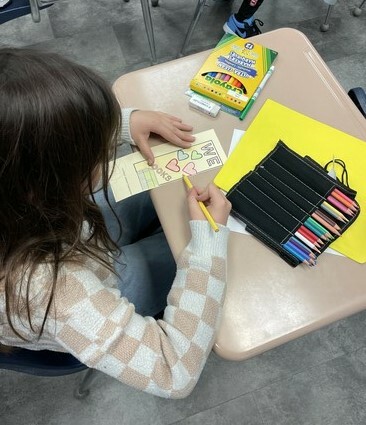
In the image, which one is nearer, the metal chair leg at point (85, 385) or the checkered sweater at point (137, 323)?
the checkered sweater at point (137, 323)

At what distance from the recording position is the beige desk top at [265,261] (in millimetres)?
638

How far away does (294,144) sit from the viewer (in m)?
0.79

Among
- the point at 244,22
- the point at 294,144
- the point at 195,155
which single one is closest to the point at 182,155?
the point at 195,155

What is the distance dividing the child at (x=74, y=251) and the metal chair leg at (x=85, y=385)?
553 mm

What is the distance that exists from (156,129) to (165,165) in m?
0.08

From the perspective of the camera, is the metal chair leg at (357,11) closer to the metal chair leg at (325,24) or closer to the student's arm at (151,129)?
the metal chair leg at (325,24)

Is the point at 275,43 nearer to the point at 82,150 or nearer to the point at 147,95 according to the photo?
the point at 147,95

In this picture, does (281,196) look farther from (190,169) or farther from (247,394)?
(247,394)

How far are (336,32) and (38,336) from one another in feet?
6.66

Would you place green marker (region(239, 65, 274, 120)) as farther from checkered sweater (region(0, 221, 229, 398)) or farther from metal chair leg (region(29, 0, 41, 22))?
metal chair leg (region(29, 0, 41, 22))

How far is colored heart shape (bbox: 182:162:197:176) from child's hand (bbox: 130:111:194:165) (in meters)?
0.04

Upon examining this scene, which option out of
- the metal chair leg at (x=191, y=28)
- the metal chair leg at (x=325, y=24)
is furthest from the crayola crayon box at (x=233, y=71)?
the metal chair leg at (x=325, y=24)

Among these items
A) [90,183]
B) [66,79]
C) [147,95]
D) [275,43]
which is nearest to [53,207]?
[90,183]

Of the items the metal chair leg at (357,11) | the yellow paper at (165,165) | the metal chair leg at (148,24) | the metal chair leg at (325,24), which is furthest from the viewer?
the metal chair leg at (357,11)
